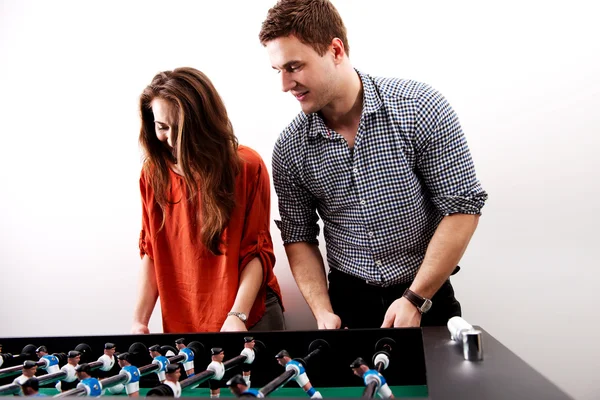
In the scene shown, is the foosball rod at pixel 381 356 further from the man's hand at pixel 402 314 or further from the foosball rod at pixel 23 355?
the foosball rod at pixel 23 355

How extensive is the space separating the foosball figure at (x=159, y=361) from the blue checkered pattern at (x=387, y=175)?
2.63 ft

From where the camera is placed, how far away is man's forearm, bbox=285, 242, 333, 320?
182 centimetres

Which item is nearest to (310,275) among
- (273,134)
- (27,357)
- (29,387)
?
(273,134)

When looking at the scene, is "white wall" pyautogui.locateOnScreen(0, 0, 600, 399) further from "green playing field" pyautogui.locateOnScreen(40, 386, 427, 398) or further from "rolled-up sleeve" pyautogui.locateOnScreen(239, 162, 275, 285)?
"green playing field" pyautogui.locateOnScreen(40, 386, 427, 398)

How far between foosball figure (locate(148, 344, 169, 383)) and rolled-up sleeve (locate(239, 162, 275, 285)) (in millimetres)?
713

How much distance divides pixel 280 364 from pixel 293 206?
0.78 metres

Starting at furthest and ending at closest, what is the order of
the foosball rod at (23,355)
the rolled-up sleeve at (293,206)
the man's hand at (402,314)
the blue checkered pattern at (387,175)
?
the rolled-up sleeve at (293,206) < the blue checkered pattern at (387,175) < the man's hand at (402,314) < the foosball rod at (23,355)

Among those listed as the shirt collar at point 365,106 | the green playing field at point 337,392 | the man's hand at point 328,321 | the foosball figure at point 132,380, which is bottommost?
the man's hand at point 328,321

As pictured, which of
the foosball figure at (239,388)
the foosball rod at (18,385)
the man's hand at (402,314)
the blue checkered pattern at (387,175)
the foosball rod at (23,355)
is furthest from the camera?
the blue checkered pattern at (387,175)

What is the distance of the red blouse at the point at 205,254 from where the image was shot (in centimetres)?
198

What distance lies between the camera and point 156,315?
258 cm

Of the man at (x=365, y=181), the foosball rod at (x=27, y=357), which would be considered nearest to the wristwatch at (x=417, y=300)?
the man at (x=365, y=181)

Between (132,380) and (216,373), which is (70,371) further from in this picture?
(216,373)

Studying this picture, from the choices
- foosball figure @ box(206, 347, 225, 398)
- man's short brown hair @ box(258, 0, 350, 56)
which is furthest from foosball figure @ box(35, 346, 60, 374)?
man's short brown hair @ box(258, 0, 350, 56)
